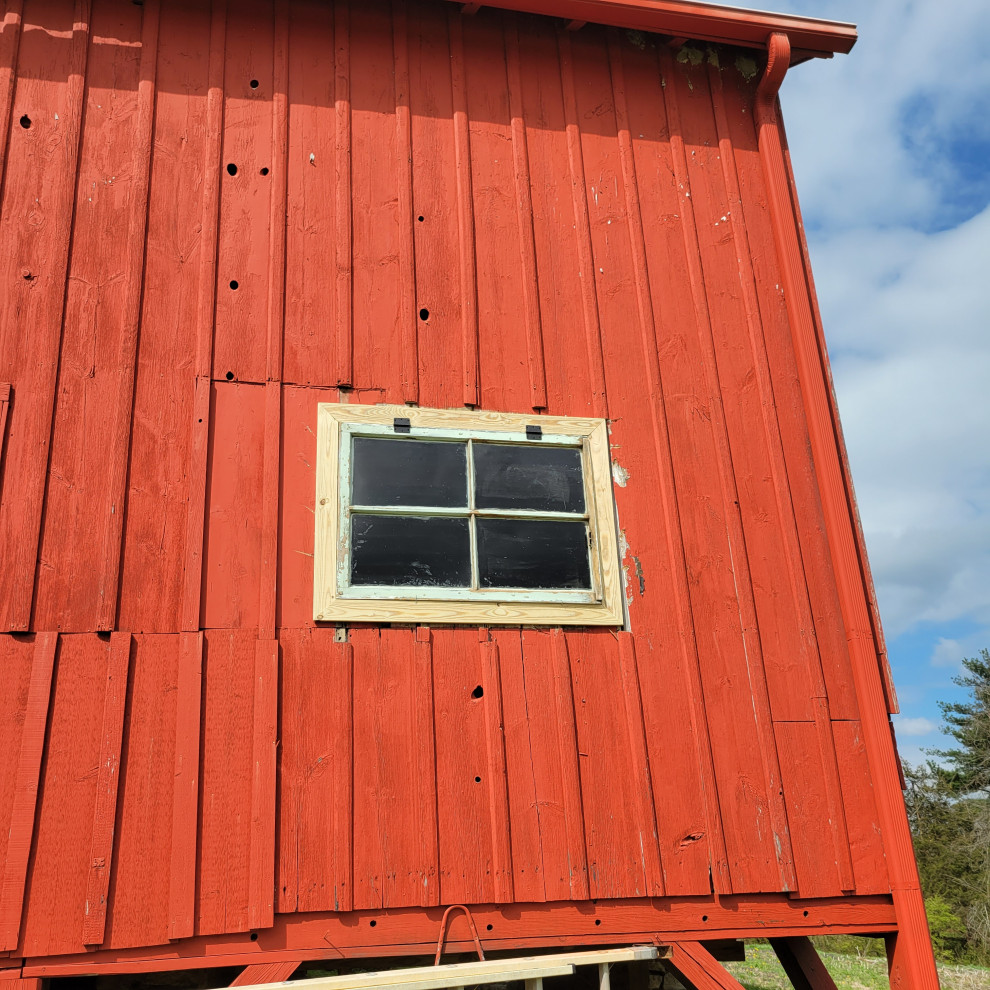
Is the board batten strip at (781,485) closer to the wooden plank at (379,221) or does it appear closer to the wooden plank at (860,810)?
the wooden plank at (860,810)

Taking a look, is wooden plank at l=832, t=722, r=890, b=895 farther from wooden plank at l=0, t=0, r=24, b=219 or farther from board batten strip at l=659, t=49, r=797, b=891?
wooden plank at l=0, t=0, r=24, b=219

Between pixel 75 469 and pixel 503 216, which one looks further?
pixel 503 216

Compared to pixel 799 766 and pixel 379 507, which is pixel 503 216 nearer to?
pixel 379 507

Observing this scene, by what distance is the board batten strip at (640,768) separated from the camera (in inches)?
151

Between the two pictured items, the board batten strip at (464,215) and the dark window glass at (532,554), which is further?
the board batten strip at (464,215)

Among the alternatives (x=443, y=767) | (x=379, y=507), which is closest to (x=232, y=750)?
(x=443, y=767)

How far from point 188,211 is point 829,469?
11.5ft

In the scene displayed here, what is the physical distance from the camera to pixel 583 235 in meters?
4.97

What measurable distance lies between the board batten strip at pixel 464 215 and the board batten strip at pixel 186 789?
1.75m

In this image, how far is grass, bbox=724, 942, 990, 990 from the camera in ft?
31.4

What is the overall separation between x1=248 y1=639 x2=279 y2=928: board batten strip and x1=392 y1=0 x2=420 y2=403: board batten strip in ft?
4.68

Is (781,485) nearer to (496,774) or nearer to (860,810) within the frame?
(860,810)

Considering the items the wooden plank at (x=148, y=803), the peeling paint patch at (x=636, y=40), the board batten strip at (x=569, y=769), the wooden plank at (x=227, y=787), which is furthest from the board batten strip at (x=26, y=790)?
the peeling paint patch at (x=636, y=40)

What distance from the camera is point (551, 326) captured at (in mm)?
4738
